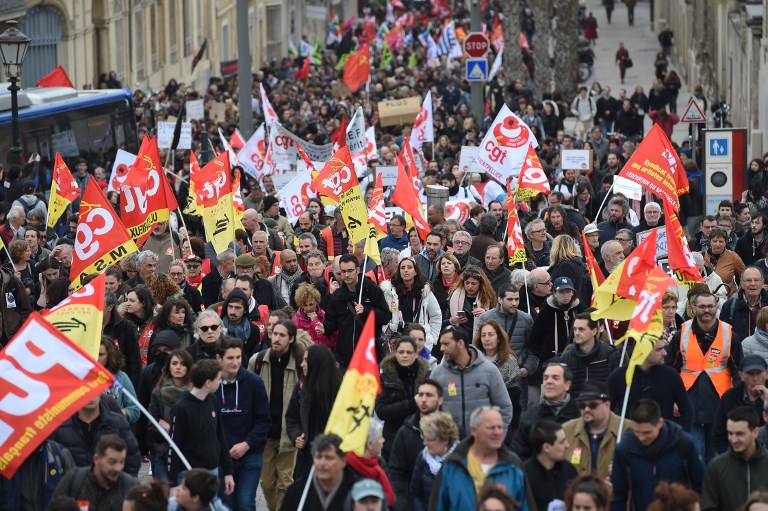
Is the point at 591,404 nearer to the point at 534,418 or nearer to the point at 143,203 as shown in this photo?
the point at 534,418

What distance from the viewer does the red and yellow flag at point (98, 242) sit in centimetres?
1366

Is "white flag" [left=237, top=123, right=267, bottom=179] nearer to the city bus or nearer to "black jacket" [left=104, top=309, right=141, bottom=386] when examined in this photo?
the city bus

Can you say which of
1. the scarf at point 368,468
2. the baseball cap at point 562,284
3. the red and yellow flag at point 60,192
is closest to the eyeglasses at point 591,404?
the scarf at point 368,468

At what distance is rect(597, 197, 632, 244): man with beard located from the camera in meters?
15.9

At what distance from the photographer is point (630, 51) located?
57250 mm

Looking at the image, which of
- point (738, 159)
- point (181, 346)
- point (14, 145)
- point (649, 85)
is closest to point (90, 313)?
point (181, 346)

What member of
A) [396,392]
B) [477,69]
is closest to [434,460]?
[396,392]

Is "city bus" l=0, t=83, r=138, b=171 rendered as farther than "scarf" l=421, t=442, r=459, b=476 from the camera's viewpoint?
Yes

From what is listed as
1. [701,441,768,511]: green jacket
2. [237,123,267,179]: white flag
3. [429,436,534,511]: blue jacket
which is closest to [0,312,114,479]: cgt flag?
[429,436,534,511]: blue jacket

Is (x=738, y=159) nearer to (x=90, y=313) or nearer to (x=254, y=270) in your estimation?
(x=254, y=270)

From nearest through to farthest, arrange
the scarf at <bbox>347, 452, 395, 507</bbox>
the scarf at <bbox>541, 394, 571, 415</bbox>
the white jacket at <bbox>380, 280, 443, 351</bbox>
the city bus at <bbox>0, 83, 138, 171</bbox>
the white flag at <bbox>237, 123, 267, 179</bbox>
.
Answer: the scarf at <bbox>347, 452, 395, 507</bbox>, the scarf at <bbox>541, 394, 571, 415</bbox>, the white jacket at <bbox>380, 280, 443, 351</bbox>, the white flag at <bbox>237, 123, 267, 179</bbox>, the city bus at <bbox>0, 83, 138, 171</bbox>

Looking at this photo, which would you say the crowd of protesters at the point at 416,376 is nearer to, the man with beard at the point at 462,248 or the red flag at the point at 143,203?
the man with beard at the point at 462,248

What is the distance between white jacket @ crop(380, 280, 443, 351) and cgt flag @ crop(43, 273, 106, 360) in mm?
3053

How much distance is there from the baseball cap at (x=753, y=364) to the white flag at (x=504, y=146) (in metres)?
9.06
